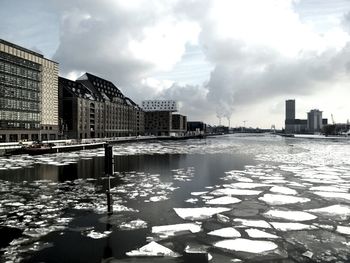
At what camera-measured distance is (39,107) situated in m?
108

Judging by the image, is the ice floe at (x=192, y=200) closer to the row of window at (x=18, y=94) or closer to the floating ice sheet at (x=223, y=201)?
the floating ice sheet at (x=223, y=201)

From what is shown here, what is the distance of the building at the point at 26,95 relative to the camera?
9225 centimetres

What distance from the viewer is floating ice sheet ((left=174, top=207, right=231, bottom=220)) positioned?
50.6 feet

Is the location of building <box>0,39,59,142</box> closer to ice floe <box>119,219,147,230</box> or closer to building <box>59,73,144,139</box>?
building <box>59,73,144,139</box>

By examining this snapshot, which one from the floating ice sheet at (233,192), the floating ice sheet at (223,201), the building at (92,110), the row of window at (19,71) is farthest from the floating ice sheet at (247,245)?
the building at (92,110)

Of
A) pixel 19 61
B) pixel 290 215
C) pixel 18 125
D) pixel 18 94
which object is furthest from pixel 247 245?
pixel 19 61

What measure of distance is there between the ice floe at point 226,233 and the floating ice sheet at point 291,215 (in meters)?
3.08

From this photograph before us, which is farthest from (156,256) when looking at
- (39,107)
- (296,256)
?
(39,107)

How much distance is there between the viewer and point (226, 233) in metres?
13.0

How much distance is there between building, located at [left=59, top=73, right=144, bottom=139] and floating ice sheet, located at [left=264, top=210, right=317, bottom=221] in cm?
11655

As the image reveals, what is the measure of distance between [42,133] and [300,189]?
4023 inches

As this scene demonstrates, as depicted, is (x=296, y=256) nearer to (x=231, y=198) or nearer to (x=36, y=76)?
(x=231, y=198)

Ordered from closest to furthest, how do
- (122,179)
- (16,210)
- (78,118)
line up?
(16,210)
(122,179)
(78,118)

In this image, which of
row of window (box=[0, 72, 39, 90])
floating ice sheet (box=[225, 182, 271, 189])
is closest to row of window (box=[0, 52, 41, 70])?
row of window (box=[0, 72, 39, 90])
